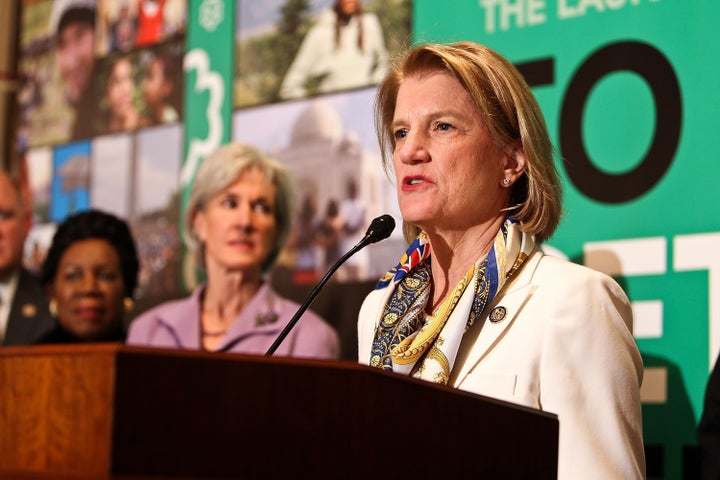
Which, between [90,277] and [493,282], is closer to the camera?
[493,282]

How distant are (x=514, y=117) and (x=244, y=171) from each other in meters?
2.14

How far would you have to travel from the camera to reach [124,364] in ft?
4.61

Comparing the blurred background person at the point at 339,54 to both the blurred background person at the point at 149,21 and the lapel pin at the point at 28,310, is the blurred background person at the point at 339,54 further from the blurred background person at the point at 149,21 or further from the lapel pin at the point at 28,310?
the lapel pin at the point at 28,310

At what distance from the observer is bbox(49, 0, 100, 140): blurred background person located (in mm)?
6094

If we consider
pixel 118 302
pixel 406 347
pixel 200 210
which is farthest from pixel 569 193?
pixel 118 302

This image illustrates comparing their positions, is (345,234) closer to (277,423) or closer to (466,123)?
(466,123)

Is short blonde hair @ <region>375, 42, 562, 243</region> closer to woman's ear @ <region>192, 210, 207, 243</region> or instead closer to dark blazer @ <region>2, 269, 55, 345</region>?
woman's ear @ <region>192, 210, 207, 243</region>

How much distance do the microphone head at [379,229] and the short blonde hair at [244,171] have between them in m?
2.00

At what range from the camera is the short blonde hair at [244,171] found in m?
4.76

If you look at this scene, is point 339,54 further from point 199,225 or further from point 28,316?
point 28,316

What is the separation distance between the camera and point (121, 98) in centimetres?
592

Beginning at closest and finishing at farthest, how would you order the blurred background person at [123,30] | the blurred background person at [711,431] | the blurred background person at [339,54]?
the blurred background person at [711,431] → the blurred background person at [339,54] → the blurred background person at [123,30]

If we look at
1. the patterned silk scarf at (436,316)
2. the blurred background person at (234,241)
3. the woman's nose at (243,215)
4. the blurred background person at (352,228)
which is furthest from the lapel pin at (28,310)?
the patterned silk scarf at (436,316)

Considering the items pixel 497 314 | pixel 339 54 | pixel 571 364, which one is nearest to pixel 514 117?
pixel 497 314
